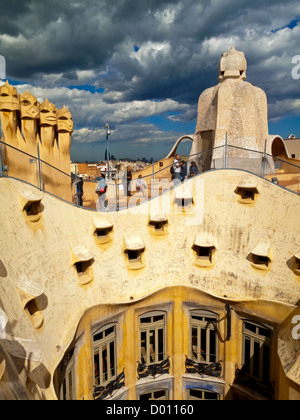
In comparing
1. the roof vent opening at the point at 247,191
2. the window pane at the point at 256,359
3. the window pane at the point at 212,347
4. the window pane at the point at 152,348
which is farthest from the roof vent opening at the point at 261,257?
the window pane at the point at 152,348

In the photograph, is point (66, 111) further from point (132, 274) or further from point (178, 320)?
point (178, 320)

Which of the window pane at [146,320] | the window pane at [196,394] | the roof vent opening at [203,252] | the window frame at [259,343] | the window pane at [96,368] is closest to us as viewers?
the window pane at [96,368]

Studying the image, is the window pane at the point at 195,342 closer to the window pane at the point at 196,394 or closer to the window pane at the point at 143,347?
the window pane at the point at 196,394

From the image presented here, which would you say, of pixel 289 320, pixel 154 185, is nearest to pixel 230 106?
pixel 154 185

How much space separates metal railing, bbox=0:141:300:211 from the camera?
1212 cm

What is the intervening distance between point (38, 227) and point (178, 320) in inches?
344

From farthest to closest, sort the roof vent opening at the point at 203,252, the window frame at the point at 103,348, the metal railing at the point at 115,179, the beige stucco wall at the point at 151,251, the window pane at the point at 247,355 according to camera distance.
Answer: the roof vent opening at the point at 203,252 < the window pane at the point at 247,355 < the window frame at the point at 103,348 < the metal railing at the point at 115,179 < the beige stucco wall at the point at 151,251

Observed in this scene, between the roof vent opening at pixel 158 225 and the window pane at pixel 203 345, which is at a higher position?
the roof vent opening at pixel 158 225

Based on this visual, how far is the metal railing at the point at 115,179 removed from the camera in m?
12.1

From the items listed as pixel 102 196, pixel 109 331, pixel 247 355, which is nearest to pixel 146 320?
pixel 109 331

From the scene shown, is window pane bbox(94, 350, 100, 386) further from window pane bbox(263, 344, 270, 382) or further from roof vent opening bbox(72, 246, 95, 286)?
window pane bbox(263, 344, 270, 382)

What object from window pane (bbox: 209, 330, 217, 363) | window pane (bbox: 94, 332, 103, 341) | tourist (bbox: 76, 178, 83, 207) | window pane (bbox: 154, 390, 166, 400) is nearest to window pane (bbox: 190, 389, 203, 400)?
window pane (bbox: 154, 390, 166, 400)

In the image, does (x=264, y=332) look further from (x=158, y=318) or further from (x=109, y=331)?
(x=109, y=331)
